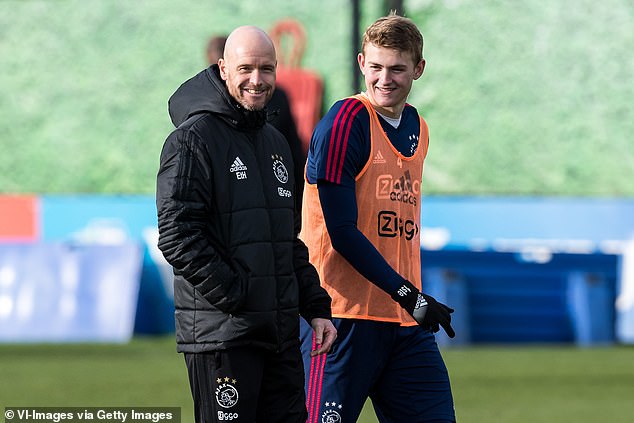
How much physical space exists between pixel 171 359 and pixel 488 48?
21.7ft

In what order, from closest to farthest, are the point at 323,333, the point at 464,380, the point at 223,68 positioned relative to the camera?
the point at 223,68
the point at 323,333
the point at 464,380

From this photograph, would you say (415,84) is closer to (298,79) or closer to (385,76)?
(298,79)

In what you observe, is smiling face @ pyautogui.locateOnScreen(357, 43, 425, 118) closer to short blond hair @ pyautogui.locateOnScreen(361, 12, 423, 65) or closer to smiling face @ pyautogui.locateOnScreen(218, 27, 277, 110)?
short blond hair @ pyautogui.locateOnScreen(361, 12, 423, 65)

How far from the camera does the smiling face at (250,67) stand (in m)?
4.79

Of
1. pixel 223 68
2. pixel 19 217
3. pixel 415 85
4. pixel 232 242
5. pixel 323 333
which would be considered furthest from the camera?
pixel 415 85

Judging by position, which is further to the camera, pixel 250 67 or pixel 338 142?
pixel 338 142

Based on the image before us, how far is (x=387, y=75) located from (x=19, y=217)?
1190cm

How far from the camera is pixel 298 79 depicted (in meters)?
17.9

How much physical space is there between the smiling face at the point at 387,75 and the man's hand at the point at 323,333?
0.88 meters

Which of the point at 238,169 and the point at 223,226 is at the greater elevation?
the point at 238,169

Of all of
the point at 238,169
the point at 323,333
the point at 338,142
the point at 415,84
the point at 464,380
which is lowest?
the point at 464,380

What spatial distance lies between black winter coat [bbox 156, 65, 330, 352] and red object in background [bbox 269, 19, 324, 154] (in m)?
12.6

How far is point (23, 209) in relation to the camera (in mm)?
16688

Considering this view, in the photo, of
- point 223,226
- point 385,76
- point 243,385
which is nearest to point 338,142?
point 385,76
